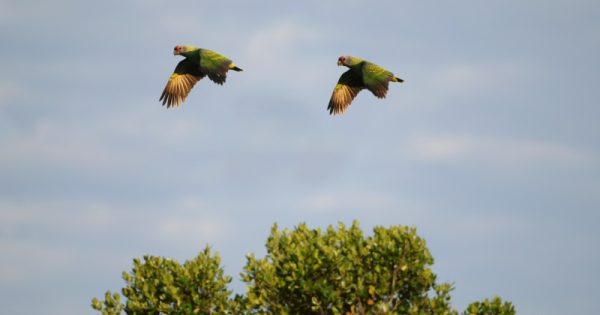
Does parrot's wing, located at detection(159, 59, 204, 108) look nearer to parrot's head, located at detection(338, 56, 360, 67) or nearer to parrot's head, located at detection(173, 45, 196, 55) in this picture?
parrot's head, located at detection(173, 45, 196, 55)

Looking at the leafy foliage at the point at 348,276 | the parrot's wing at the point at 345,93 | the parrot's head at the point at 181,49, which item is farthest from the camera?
the parrot's wing at the point at 345,93

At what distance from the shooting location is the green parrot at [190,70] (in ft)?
131

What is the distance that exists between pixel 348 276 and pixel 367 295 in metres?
0.86

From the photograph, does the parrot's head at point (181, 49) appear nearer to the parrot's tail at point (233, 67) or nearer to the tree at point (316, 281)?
the parrot's tail at point (233, 67)

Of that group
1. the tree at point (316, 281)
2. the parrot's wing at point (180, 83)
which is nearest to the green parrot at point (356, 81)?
the parrot's wing at point (180, 83)

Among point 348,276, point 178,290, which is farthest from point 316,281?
point 178,290

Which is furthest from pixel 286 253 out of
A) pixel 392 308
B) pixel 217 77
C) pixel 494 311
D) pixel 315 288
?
pixel 217 77

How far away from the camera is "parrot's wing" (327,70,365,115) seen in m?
41.8

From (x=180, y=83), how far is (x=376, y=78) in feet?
28.1

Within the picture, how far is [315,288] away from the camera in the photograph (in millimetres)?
29984

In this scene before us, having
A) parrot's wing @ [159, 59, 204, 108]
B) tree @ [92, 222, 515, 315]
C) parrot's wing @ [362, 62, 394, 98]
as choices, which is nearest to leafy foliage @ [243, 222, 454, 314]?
tree @ [92, 222, 515, 315]

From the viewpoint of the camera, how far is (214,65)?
40.0 m

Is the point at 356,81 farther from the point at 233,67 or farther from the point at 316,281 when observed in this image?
the point at 316,281

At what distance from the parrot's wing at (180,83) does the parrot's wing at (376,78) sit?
23.8 ft
